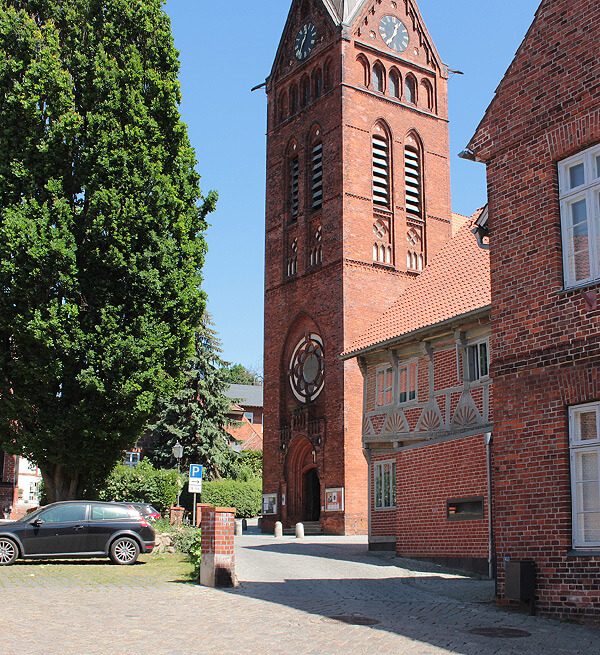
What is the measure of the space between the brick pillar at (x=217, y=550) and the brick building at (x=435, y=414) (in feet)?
20.6

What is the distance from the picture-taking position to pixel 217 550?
12422 mm

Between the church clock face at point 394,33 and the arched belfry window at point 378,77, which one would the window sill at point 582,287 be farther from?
the church clock face at point 394,33

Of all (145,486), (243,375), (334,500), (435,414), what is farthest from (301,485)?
(243,375)

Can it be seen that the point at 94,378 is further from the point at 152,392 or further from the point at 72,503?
the point at 72,503

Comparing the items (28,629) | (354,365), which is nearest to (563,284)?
(28,629)

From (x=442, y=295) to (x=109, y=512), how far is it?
1122 cm

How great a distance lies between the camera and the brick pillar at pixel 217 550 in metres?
12.4

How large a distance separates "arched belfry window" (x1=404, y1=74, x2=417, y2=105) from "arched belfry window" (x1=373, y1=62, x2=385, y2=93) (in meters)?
1.41

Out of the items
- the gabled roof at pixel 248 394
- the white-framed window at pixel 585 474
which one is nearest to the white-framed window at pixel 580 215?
the white-framed window at pixel 585 474

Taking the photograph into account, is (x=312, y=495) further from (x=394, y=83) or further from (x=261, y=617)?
(x=261, y=617)

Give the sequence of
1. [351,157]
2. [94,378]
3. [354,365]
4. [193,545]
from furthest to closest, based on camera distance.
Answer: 1. [351,157]
2. [354,365]
3. [193,545]
4. [94,378]

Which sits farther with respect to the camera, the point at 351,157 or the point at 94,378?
the point at 351,157

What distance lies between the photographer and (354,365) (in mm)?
33250

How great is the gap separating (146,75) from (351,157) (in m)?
17.3
